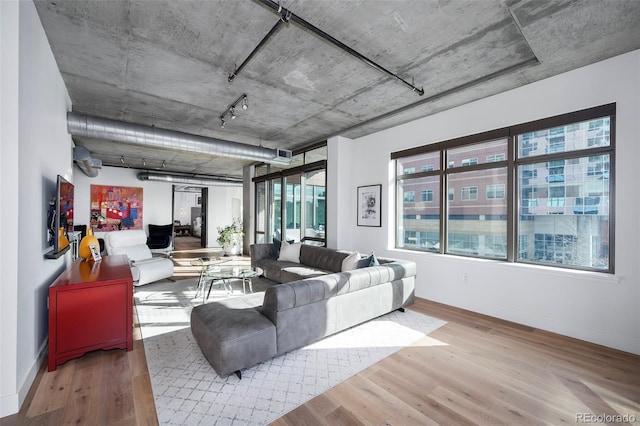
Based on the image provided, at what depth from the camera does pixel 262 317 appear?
265cm

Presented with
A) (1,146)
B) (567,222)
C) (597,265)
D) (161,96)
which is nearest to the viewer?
(1,146)

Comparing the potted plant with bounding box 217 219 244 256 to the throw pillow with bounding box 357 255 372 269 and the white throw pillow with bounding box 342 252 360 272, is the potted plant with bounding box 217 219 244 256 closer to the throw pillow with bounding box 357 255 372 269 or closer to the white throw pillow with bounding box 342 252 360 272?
the white throw pillow with bounding box 342 252 360 272

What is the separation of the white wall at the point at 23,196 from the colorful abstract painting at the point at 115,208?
7.53 metres

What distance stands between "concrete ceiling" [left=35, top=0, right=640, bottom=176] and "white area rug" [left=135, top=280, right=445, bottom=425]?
3.07 metres

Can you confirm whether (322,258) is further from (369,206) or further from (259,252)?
(259,252)

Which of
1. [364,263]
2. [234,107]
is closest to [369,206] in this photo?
[364,263]

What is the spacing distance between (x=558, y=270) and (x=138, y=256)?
669 cm

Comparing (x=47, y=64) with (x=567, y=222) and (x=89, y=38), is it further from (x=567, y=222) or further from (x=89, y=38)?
(x=567, y=222)

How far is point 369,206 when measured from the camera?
5777 millimetres

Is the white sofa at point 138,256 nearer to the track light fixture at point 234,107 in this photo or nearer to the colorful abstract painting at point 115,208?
the track light fixture at point 234,107

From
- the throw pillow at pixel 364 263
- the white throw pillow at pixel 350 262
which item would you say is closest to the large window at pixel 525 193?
the white throw pillow at pixel 350 262

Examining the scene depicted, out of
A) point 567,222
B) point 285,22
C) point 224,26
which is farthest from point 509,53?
point 224,26

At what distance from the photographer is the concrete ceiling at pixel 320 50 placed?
93.9 inches

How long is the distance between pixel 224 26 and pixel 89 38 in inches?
55.9
